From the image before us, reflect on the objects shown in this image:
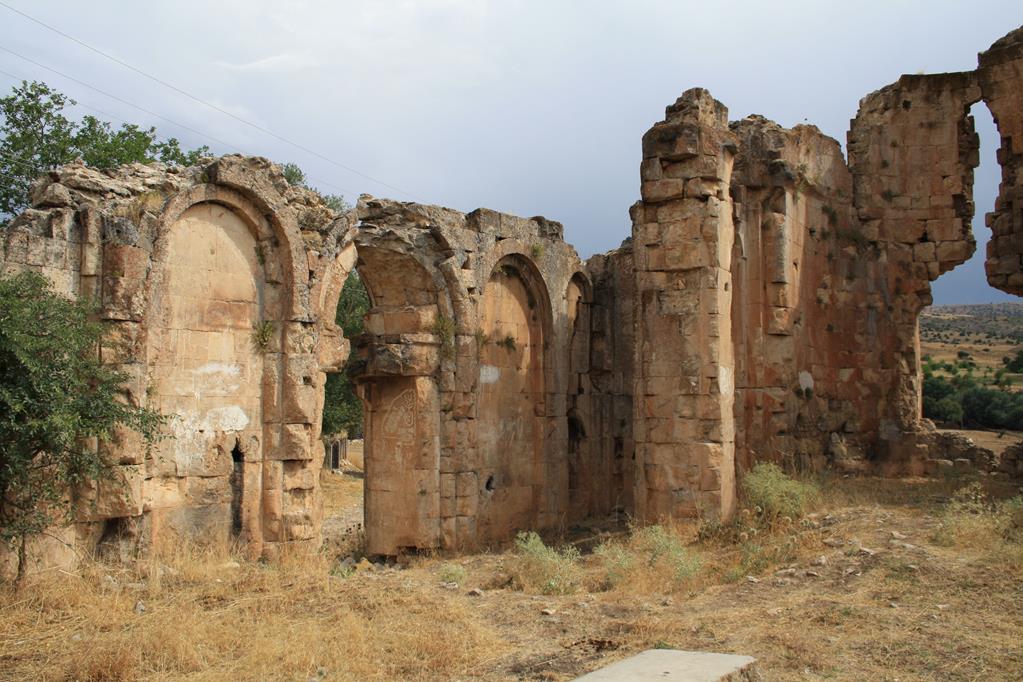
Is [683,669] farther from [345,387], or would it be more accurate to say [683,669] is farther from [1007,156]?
[345,387]

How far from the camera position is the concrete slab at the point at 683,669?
16.0 feet

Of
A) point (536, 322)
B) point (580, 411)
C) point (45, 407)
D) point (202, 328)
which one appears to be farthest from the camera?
point (580, 411)

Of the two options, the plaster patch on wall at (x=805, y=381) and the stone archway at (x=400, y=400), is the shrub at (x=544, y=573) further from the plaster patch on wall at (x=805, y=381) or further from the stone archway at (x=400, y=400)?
the plaster patch on wall at (x=805, y=381)

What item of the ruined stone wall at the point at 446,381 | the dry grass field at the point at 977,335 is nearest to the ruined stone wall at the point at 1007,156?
the ruined stone wall at the point at 446,381

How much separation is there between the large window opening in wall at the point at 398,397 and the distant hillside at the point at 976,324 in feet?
117

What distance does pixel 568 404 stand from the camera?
48.1 feet

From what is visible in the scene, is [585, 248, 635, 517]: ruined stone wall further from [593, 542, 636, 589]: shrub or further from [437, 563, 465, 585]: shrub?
[437, 563, 465, 585]: shrub

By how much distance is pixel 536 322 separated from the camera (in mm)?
14180

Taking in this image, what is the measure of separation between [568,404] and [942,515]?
602cm

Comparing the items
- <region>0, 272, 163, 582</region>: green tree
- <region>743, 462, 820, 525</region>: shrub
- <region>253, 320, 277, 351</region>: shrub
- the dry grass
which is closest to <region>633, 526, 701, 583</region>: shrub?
<region>743, 462, 820, 525</region>: shrub

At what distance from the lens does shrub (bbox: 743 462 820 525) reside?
34.3 ft

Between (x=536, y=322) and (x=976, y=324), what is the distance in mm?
39992

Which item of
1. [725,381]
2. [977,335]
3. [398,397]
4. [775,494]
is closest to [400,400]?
[398,397]

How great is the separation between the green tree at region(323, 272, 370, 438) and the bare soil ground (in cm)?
1171
